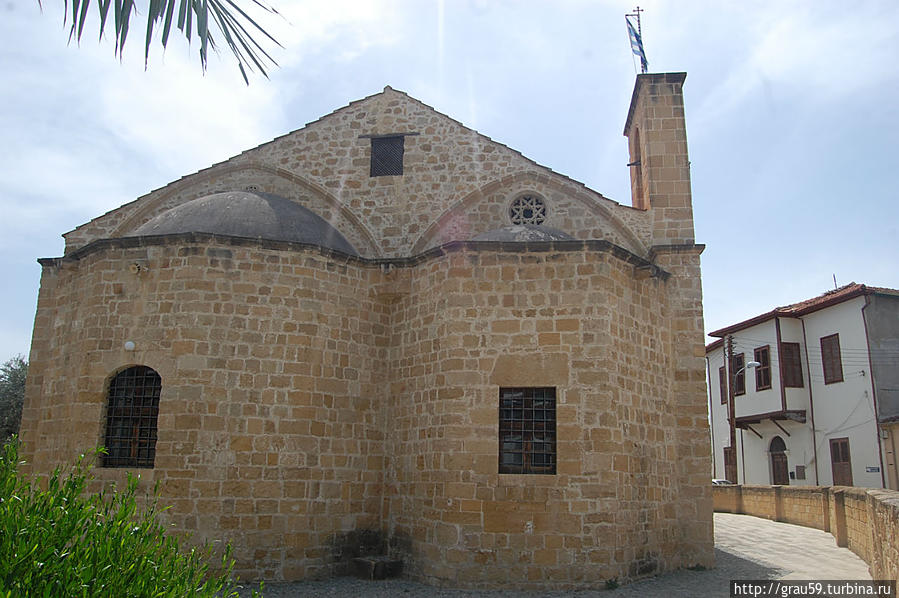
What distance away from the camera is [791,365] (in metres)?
20.4

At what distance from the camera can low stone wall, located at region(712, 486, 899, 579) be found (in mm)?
6762

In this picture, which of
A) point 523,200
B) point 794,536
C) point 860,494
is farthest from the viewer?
point 794,536

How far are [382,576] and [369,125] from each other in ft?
23.5

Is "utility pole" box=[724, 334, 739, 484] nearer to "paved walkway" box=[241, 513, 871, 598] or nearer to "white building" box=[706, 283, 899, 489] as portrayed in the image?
"white building" box=[706, 283, 899, 489]

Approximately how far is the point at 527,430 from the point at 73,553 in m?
5.59

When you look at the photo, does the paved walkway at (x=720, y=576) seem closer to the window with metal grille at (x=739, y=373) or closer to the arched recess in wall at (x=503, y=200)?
the arched recess in wall at (x=503, y=200)

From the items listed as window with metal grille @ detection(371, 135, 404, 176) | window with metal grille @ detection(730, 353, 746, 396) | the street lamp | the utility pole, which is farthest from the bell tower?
window with metal grille @ detection(730, 353, 746, 396)

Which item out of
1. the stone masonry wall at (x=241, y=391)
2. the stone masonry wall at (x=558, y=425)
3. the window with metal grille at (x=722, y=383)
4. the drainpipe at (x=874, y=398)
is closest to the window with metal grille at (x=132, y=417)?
the stone masonry wall at (x=241, y=391)

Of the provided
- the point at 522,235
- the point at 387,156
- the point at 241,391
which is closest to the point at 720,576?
the point at 522,235

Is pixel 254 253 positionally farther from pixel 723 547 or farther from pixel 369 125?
pixel 723 547

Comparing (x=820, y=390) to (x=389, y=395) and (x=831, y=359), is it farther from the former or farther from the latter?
(x=389, y=395)

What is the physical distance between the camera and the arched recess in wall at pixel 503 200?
11.2 m

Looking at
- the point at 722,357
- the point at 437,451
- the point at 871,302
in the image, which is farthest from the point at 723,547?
the point at 722,357

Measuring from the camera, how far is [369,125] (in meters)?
11.8
